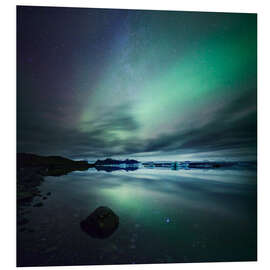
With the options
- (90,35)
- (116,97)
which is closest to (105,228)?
(116,97)

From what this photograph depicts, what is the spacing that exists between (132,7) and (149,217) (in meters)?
2.32

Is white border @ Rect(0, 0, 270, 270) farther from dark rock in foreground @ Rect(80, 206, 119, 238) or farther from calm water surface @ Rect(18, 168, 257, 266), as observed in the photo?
dark rock in foreground @ Rect(80, 206, 119, 238)

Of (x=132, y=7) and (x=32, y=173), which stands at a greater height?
(x=132, y=7)

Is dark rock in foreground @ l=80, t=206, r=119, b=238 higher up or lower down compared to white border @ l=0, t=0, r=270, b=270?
lower down

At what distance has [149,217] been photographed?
7.54 feet

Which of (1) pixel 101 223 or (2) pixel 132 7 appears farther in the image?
(2) pixel 132 7

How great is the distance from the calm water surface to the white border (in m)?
0.09

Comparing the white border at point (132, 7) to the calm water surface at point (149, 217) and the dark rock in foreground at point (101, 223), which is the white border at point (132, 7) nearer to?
the calm water surface at point (149, 217)

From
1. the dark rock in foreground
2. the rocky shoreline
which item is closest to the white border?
the rocky shoreline

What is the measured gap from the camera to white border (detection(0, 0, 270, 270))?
220 centimetres

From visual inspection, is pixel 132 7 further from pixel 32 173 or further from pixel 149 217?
pixel 149 217

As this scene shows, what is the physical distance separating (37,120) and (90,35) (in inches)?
44.2

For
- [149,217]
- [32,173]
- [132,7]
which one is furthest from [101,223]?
[132,7]
